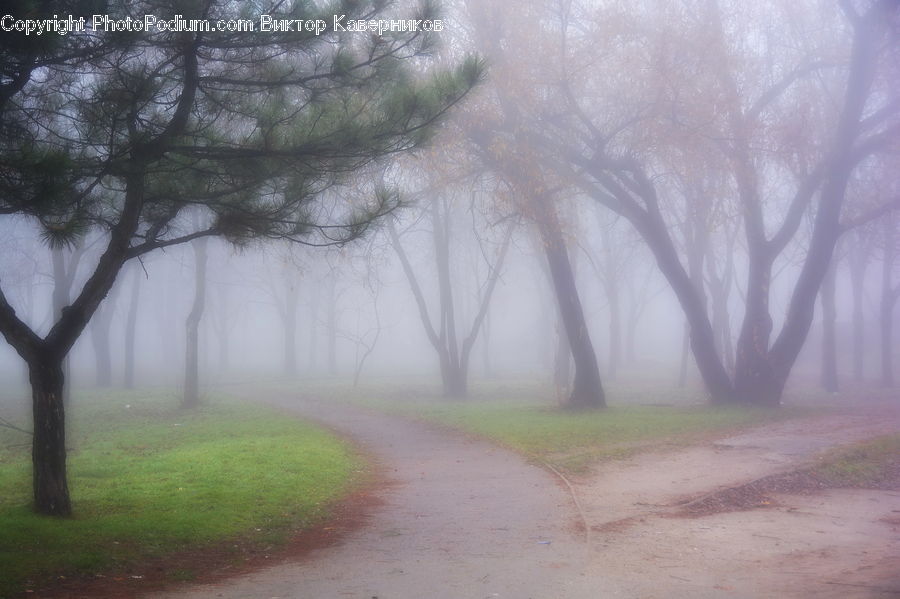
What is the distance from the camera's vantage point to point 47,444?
9055 millimetres

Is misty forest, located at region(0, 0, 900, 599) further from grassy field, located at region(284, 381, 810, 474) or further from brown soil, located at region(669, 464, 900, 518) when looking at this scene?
grassy field, located at region(284, 381, 810, 474)

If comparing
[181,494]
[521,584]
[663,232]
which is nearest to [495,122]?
[663,232]

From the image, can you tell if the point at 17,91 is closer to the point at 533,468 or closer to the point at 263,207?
the point at 263,207

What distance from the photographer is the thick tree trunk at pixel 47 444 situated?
8.99m

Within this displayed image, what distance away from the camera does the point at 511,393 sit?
3036cm

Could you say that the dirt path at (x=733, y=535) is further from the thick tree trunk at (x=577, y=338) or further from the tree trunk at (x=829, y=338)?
the tree trunk at (x=829, y=338)

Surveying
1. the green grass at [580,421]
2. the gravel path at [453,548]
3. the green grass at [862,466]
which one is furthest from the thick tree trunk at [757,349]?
the gravel path at [453,548]

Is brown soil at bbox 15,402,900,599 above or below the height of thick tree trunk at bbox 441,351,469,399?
below

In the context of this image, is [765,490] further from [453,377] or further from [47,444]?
[453,377]

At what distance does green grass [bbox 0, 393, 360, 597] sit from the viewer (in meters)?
7.89

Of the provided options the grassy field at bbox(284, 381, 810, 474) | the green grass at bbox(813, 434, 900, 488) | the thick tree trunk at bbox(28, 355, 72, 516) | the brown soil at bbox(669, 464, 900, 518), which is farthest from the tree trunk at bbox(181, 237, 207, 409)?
the green grass at bbox(813, 434, 900, 488)

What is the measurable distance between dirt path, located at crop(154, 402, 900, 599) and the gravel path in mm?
20

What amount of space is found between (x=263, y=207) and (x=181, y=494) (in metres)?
3.98

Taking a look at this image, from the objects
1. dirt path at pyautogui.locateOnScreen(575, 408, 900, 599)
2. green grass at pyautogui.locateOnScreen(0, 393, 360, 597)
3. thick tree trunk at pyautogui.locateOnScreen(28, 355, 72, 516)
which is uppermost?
thick tree trunk at pyautogui.locateOnScreen(28, 355, 72, 516)
